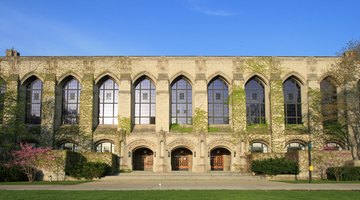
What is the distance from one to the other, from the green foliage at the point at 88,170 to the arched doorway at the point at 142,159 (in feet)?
27.2

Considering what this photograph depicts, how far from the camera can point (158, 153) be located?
39.7 m

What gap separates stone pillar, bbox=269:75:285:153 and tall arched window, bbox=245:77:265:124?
1.39 metres

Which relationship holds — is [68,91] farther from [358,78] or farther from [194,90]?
[358,78]

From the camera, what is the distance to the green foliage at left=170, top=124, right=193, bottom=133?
40.5 m

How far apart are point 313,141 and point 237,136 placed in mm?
7134

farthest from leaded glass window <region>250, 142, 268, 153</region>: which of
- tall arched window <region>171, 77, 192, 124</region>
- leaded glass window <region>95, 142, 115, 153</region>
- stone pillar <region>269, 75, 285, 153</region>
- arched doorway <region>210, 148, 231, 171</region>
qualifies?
leaded glass window <region>95, 142, 115, 153</region>

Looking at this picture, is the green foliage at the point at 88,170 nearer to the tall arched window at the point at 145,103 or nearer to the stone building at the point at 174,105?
the stone building at the point at 174,105

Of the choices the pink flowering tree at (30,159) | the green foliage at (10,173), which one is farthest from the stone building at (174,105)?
the green foliage at (10,173)

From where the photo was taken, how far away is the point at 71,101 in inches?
1661

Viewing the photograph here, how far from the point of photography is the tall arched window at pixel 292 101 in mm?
41938

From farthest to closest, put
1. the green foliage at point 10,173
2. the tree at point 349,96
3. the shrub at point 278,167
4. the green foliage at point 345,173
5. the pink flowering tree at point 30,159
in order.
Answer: the tree at point 349,96 < the shrub at point 278,167 < the green foliage at point 345,173 < the pink flowering tree at point 30,159 < the green foliage at point 10,173

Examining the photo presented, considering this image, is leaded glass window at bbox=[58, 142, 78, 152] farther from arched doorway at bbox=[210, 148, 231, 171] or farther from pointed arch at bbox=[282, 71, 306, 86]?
pointed arch at bbox=[282, 71, 306, 86]

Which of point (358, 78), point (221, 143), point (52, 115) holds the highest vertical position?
point (358, 78)

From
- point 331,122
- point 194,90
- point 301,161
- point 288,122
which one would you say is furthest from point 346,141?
point 194,90
